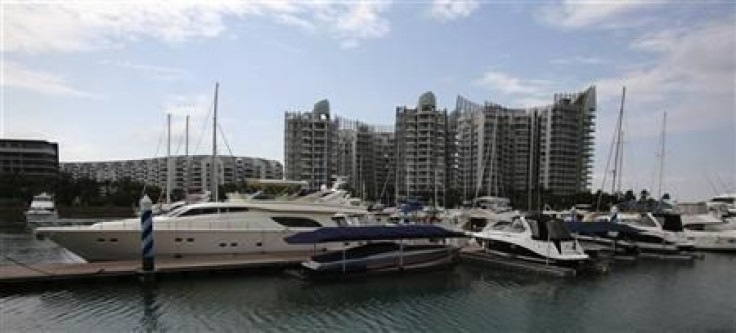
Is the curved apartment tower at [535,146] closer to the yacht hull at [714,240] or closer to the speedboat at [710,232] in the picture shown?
the speedboat at [710,232]

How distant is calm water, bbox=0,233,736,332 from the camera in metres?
16.0

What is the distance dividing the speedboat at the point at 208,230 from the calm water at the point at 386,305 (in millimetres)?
3488

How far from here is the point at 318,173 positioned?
10731cm

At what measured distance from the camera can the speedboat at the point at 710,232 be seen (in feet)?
123

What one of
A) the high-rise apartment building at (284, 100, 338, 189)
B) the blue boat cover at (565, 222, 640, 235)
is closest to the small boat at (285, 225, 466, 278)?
the blue boat cover at (565, 222, 640, 235)

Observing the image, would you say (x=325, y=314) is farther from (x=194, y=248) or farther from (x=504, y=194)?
(x=504, y=194)

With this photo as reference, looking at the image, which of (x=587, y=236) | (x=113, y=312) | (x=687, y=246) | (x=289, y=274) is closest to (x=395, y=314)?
(x=289, y=274)

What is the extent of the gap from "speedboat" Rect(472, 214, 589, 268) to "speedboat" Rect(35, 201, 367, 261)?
8.16m

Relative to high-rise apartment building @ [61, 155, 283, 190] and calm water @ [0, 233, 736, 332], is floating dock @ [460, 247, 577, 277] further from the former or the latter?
high-rise apartment building @ [61, 155, 283, 190]

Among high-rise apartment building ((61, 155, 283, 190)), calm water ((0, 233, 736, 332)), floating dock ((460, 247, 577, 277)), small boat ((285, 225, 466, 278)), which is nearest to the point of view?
calm water ((0, 233, 736, 332))

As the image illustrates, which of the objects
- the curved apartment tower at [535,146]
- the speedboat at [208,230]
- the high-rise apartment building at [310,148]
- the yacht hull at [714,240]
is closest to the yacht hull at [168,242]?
the speedboat at [208,230]

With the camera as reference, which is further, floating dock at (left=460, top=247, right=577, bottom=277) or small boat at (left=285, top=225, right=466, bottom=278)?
floating dock at (left=460, top=247, right=577, bottom=277)

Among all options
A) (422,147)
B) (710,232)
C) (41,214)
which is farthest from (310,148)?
(710,232)

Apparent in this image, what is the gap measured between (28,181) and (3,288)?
3420 inches
